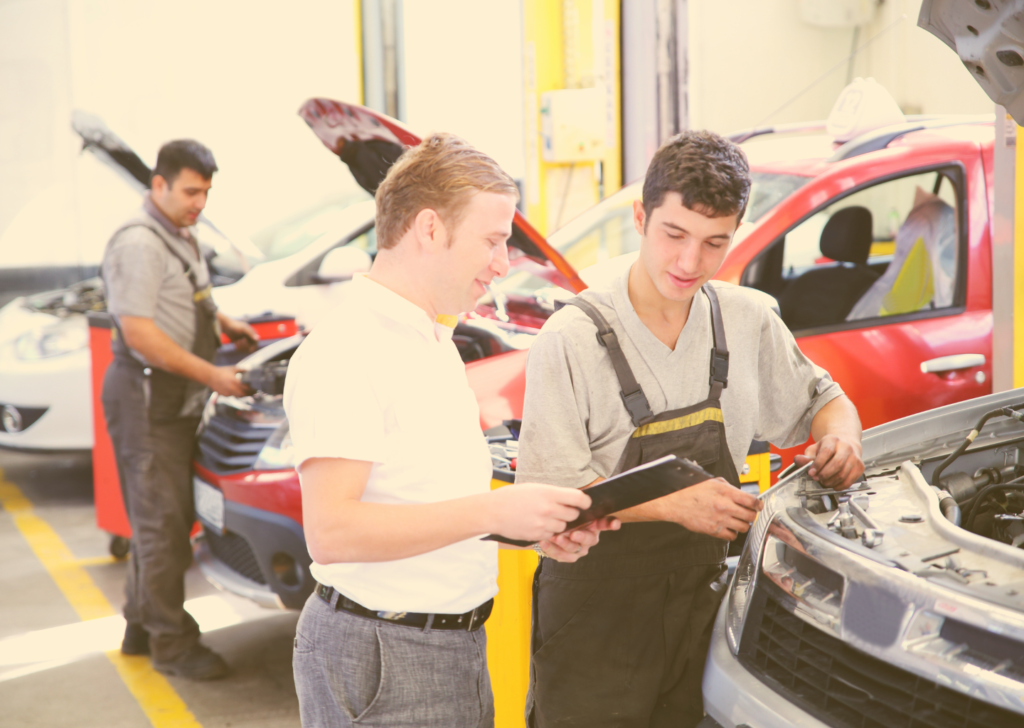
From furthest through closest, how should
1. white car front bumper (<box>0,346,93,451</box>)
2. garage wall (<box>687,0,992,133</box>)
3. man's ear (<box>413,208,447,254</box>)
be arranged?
garage wall (<box>687,0,992,133</box>)
white car front bumper (<box>0,346,93,451</box>)
man's ear (<box>413,208,447,254</box>)

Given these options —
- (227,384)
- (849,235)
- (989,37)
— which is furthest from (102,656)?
(989,37)

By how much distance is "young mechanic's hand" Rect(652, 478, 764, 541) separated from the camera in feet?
5.41

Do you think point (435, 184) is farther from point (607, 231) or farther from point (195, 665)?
point (607, 231)

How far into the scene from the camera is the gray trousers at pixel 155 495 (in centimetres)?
356

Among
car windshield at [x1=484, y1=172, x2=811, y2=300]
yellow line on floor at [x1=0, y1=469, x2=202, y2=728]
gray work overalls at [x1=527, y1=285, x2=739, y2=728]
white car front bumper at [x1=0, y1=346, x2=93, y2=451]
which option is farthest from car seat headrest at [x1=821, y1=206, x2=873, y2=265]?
white car front bumper at [x1=0, y1=346, x2=93, y2=451]

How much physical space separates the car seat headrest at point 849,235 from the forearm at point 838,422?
82.0 inches

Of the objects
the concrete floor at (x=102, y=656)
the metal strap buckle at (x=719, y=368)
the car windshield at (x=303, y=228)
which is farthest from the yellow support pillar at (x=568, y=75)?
the metal strap buckle at (x=719, y=368)

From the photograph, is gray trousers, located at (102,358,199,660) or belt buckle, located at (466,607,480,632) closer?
belt buckle, located at (466,607,480,632)

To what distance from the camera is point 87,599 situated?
444cm

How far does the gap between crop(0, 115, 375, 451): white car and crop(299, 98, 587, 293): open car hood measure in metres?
1.34

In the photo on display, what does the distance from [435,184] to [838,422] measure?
1.02 meters

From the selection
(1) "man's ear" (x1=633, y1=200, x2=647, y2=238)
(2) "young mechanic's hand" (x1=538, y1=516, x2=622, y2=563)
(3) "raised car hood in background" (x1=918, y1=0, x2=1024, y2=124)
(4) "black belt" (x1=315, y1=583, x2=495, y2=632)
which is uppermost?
(3) "raised car hood in background" (x1=918, y1=0, x2=1024, y2=124)

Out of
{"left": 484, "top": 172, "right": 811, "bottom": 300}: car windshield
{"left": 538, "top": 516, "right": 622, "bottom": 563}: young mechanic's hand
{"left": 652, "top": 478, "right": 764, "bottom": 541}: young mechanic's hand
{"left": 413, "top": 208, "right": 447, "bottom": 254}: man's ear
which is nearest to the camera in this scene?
{"left": 413, "top": 208, "right": 447, "bottom": 254}: man's ear

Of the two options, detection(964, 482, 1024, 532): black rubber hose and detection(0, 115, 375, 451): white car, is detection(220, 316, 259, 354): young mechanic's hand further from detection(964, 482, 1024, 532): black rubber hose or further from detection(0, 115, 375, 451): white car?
detection(964, 482, 1024, 532): black rubber hose
